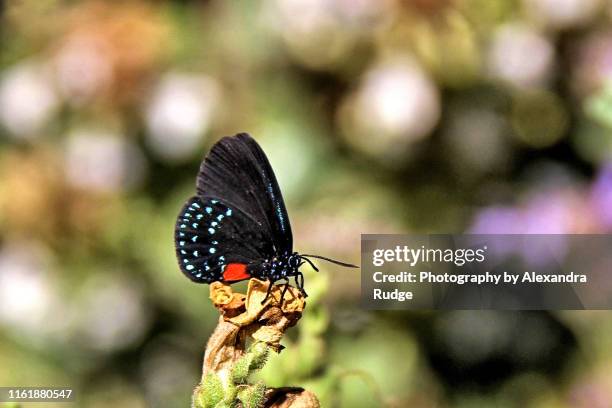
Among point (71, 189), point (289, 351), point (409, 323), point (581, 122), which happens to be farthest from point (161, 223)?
point (289, 351)

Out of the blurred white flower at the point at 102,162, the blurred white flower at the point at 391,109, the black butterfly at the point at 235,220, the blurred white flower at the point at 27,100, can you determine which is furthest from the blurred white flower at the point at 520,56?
the black butterfly at the point at 235,220

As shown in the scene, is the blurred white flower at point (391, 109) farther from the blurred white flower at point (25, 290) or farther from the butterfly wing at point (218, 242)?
the butterfly wing at point (218, 242)

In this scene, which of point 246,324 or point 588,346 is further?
point 588,346

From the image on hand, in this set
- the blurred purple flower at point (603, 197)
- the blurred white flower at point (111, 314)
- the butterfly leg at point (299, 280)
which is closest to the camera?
the butterfly leg at point (299, 280)

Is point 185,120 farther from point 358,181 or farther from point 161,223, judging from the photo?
point 358,181

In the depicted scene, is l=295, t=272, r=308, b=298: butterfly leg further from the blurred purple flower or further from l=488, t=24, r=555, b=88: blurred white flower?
l=488, t=24, r=555, b=88: blurred white flower

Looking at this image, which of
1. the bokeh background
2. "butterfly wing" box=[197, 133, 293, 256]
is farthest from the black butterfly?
the bokeh background
